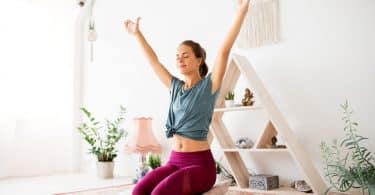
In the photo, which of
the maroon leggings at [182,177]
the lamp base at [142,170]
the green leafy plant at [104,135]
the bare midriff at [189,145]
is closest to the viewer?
the maroon leggings at [182,177]

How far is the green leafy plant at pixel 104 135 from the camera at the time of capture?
12.3ft

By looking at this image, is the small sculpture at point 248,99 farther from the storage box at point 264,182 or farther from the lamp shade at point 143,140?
the lamp shade at point 143,140

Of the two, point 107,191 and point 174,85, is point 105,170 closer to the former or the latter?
point 107,191

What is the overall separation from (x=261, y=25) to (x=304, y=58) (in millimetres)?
439

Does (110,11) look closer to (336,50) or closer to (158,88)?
(158,88)

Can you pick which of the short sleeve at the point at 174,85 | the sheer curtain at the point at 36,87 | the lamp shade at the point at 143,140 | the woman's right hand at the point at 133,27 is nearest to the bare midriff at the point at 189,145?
the short sleeve at the point at 174,85

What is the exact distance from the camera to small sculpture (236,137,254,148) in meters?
2.66

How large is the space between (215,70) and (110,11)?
9.46ft

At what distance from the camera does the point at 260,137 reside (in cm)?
250

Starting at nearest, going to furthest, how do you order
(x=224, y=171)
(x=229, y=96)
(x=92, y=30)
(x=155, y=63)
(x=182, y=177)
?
(x=182, y=177), (x=155, y=63), (x=229, y=96), (x=224, y=171), (x=92, y=30)

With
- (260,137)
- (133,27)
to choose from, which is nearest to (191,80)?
(133,27)

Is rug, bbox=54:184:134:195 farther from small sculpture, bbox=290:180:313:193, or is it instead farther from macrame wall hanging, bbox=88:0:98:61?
macrame wall hanging, bbox=88:0:98:61

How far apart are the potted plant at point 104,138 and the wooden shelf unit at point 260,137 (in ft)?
4.38

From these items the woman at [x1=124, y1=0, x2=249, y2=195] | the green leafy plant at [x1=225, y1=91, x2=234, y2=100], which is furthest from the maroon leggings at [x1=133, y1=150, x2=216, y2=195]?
the green leafy plant at [x1=225, y1=91, x2=234, y2=100]
